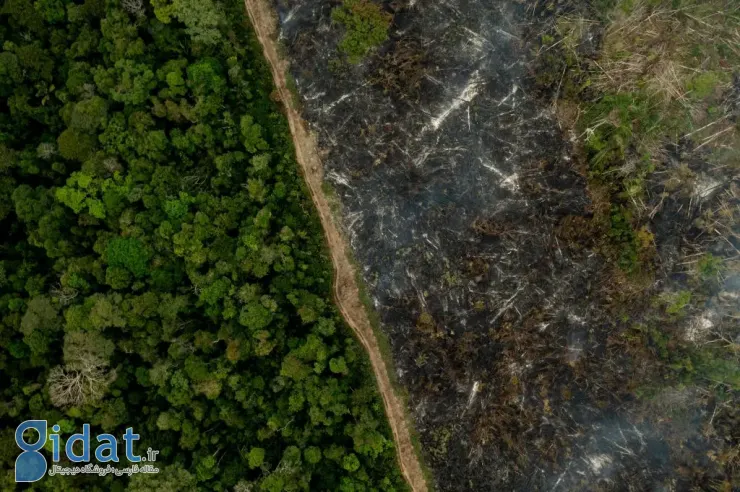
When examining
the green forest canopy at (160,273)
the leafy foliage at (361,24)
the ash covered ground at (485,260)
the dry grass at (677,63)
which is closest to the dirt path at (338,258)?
the ash covered ground at (485,260)

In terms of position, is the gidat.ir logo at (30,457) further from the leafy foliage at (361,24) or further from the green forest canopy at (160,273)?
the leafy foliage at (361,24)

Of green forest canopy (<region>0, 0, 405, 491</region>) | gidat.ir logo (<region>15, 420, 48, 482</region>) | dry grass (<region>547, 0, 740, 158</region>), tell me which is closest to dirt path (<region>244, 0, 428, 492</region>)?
green forest canopy (<region>0, 0, 405, 491</region>)

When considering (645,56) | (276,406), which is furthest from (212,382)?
(645,56)

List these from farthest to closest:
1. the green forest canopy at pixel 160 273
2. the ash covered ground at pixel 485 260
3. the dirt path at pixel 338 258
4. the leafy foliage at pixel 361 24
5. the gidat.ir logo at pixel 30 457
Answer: the dirt path at pixel 338 258, the leafy foliage at pixel 361 24, the ash covered ground at pixel 485 260, the green forest canopy at pixel 160 273, the gidat.ir logo at pixel 30 457

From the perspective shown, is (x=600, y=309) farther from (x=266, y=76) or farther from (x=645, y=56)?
(x=266, y=76)

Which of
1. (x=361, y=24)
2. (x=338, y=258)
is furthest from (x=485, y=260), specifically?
(x=361, y=24)

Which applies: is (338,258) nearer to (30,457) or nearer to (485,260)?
(485,260)
